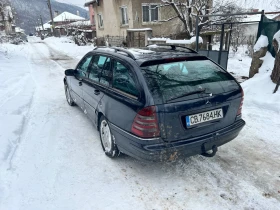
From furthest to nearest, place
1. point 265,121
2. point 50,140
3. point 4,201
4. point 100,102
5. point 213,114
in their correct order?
point 265,121 → point 50,140 → point 100,102 → point 213,114 → point 4,201

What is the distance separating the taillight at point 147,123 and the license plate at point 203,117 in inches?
15.7

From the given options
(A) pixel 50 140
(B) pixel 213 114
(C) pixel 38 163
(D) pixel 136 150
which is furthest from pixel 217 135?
(A) pixel 50 140

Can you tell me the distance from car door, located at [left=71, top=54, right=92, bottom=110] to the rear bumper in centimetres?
184

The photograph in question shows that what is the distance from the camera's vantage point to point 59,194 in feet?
8.52

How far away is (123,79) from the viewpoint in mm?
2914

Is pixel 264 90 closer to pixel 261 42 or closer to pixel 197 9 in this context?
pixel 261 42

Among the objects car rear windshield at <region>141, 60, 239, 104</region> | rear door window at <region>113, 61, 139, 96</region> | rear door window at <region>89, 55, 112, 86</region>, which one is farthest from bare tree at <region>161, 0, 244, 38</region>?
rear door window at <region>113, 61, 139, 96</region>

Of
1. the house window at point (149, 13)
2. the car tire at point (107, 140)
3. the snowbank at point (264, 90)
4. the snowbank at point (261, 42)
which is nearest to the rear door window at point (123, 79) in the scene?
the car tire at point (107, 140)

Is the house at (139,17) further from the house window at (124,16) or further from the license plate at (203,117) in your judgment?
the license plate at (203,117)

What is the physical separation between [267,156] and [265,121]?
1.31 m

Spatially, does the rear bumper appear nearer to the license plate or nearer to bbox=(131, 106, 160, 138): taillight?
bbox=(131, 106, 160, 138): taillight

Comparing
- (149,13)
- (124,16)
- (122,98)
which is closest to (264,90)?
(122,98)

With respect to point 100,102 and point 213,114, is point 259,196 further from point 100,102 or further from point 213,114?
point 100,102

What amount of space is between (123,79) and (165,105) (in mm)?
809
